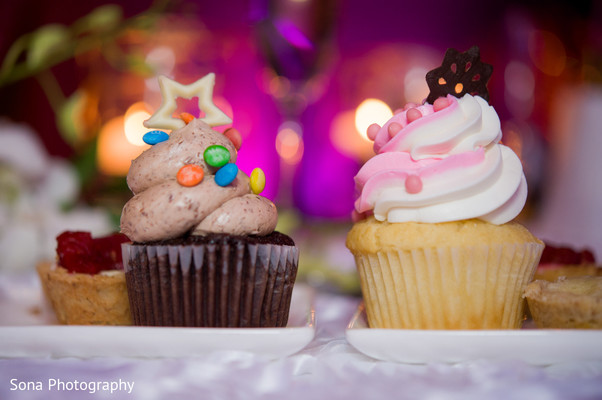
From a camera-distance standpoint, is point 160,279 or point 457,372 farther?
point 160,279

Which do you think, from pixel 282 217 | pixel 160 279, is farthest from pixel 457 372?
pixel 282 217

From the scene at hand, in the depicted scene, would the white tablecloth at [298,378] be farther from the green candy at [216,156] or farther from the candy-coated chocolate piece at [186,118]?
the candy-coated chocolate piece at [186,118]

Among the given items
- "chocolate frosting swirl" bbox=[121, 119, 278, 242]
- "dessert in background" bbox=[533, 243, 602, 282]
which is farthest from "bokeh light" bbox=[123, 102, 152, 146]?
"dessert in background" bbox=[533, 243, 602, 282]

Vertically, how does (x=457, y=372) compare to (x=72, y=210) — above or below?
below

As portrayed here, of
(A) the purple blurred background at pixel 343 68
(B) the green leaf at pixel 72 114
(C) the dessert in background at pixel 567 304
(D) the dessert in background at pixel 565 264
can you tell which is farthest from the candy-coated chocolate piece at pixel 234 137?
(A) the purple blurred background at pixel 343 68

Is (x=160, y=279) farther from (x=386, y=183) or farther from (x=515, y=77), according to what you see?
(x=515, y=77)
